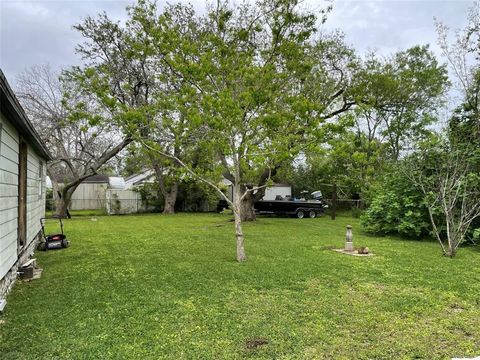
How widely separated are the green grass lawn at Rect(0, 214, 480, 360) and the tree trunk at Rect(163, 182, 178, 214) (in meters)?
14.0

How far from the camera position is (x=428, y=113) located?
2077 centimetres

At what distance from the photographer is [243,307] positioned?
4.36 meters

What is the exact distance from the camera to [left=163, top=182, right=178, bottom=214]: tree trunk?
22.0 metres

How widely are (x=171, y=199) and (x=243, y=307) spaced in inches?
720

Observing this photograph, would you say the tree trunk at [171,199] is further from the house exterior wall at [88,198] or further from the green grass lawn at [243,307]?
the green grass lawn at [243,307]

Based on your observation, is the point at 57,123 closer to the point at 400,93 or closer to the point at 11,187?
the point at 11,187

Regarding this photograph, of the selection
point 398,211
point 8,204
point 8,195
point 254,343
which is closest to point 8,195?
point 8,195

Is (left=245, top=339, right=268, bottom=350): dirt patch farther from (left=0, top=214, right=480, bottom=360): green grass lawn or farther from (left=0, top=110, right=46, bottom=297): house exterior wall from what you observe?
(left=0, top=110, right=46, bottom=297): house exterior wall

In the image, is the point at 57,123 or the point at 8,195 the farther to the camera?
the point at 57,123

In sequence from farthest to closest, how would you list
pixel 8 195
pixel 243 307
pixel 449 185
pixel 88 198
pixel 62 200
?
pixel 88 198, pixel 62 200, pixel 449 185, pixel 8 195, pixel 243 307

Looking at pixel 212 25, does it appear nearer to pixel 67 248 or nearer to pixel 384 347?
pixel 67 248

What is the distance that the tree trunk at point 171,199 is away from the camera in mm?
22016

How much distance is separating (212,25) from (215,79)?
6.14ft

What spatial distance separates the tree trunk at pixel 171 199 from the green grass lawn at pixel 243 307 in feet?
46.0
